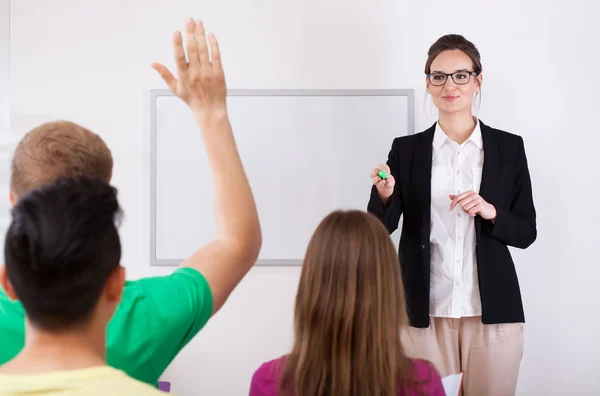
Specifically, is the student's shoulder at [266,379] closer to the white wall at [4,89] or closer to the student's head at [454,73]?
the student's head at [454,73]

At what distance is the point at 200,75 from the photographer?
1029 millimetres

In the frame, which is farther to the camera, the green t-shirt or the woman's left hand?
the woman's left hand

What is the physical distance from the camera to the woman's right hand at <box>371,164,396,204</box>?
2383mm

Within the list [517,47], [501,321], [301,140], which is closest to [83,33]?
[301,140]

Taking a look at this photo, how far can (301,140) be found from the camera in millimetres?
3105

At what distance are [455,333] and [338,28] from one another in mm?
1523

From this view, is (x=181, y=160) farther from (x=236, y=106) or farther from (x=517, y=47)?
(x=517, y=47)

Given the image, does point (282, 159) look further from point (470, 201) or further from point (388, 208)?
point (470, 201)

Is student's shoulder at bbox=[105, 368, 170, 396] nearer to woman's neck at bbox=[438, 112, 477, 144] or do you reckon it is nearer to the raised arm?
the raised arm

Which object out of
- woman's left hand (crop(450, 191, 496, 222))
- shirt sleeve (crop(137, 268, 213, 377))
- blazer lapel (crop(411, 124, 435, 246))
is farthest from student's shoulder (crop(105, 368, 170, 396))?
blazer lapel (crop(411, 124, 435, 246))

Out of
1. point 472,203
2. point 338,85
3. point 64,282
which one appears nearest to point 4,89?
point 338,85

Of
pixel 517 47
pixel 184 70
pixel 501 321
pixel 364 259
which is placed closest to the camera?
pixel 184 70

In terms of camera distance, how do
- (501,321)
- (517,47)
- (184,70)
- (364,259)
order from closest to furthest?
1. (184,70)
2. (364,259)
3. (501,321)
4. (517,47)

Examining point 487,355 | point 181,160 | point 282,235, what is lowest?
point 487,355
